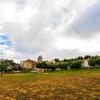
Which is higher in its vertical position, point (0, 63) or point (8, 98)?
point (0, 63)

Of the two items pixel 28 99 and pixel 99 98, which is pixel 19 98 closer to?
pixel 28 99

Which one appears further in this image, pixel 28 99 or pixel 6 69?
pixel 6 69

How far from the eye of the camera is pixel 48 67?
643 ft

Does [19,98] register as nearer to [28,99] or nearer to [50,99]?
[28,99]

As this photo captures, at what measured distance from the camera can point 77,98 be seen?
27.3 meters

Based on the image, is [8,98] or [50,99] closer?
[50,99]

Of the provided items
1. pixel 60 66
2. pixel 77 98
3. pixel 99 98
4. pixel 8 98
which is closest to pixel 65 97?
pixel 77 98

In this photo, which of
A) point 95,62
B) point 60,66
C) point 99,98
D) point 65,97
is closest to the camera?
point 99,98

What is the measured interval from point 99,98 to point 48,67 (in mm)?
170000

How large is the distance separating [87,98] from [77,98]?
0.98 m

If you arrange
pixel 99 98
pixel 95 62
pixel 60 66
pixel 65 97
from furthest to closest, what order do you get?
pixel 60 66 < pixel 95 62 < pixel 65 97 < pixel 99 98

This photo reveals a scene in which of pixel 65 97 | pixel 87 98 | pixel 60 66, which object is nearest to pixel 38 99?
pixel 65 97

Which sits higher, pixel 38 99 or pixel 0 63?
pixel 0 63

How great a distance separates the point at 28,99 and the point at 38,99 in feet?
3.35
